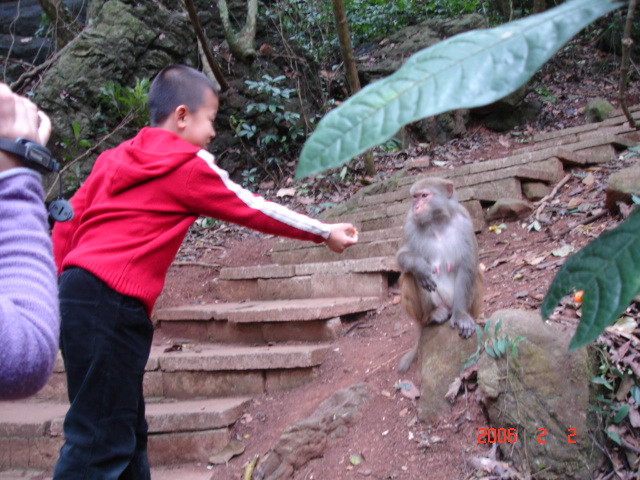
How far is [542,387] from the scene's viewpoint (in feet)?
8.84

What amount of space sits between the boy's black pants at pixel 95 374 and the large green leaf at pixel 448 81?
7.01ft

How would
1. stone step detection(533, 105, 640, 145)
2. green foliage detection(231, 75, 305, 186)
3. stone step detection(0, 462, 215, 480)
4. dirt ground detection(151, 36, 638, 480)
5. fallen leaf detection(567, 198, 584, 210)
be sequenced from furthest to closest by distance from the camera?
green foliage detection(231, 75, 305, 186) < stone step detection(533, 105, 640, 145) < fallen leaf detection(567, 198, 584, 210) < stone step detection(0, 462, 215, 480) < dirt ground detection(151, 36, 638, 480)

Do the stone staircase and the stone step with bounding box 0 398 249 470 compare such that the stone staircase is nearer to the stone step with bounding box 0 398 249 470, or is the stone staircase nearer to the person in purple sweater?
the stone step with bounding box 0 398 249 470

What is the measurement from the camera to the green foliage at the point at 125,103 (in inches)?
299

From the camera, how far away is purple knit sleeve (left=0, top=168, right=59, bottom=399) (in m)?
0.91

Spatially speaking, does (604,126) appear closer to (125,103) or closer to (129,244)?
(125,103)

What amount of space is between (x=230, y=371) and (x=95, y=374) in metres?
1.93

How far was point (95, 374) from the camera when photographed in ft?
7.89

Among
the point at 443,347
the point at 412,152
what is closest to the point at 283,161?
the point at 412,152

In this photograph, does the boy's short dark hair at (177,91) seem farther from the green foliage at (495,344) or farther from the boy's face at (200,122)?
the green foliage at (495,344)

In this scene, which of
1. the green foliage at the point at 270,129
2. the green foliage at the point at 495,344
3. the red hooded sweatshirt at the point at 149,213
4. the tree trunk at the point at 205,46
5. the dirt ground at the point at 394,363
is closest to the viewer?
the red hooded sweatshirt at the point at 149,213

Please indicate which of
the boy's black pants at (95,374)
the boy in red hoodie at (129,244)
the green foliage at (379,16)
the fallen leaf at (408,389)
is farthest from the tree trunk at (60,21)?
the fallen leaf at (408,389)

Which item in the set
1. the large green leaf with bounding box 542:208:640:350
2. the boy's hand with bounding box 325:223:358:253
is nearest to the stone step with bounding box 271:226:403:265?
the boy's hand with bounding box 325:223:358:253

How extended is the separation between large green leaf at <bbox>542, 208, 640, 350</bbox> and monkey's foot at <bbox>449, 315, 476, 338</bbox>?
103 inches
